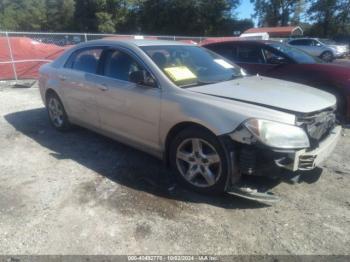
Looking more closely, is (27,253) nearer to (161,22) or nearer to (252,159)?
(252,159)

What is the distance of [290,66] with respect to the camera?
20.9 ft

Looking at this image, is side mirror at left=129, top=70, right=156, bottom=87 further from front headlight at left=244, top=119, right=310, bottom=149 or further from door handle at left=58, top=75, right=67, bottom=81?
door handle at left=58, top=75, right=67, bottom=81

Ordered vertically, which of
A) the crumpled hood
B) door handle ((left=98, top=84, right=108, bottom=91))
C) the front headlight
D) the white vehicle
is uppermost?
the crumpled hood

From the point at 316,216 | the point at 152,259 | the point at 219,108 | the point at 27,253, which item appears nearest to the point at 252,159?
the point at 219,108

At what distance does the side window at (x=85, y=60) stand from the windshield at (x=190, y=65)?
923 millimetres

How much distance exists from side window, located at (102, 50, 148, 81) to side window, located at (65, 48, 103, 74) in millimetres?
228

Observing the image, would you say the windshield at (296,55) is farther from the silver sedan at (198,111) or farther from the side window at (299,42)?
the side window at (299,42)

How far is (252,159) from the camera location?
3074 mm

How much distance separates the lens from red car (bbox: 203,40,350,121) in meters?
5.73

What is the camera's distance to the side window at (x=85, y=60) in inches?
184

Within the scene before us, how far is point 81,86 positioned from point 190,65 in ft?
5.55

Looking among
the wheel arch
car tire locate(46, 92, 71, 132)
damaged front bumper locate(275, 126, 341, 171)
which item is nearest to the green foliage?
car tire locate(46, 92, 71, 132)

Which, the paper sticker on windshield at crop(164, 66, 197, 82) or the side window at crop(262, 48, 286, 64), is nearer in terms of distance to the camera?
the paper sticker on windshield at crop(164, 66, 197, 82)

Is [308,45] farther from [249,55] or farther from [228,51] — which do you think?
[249,55]
